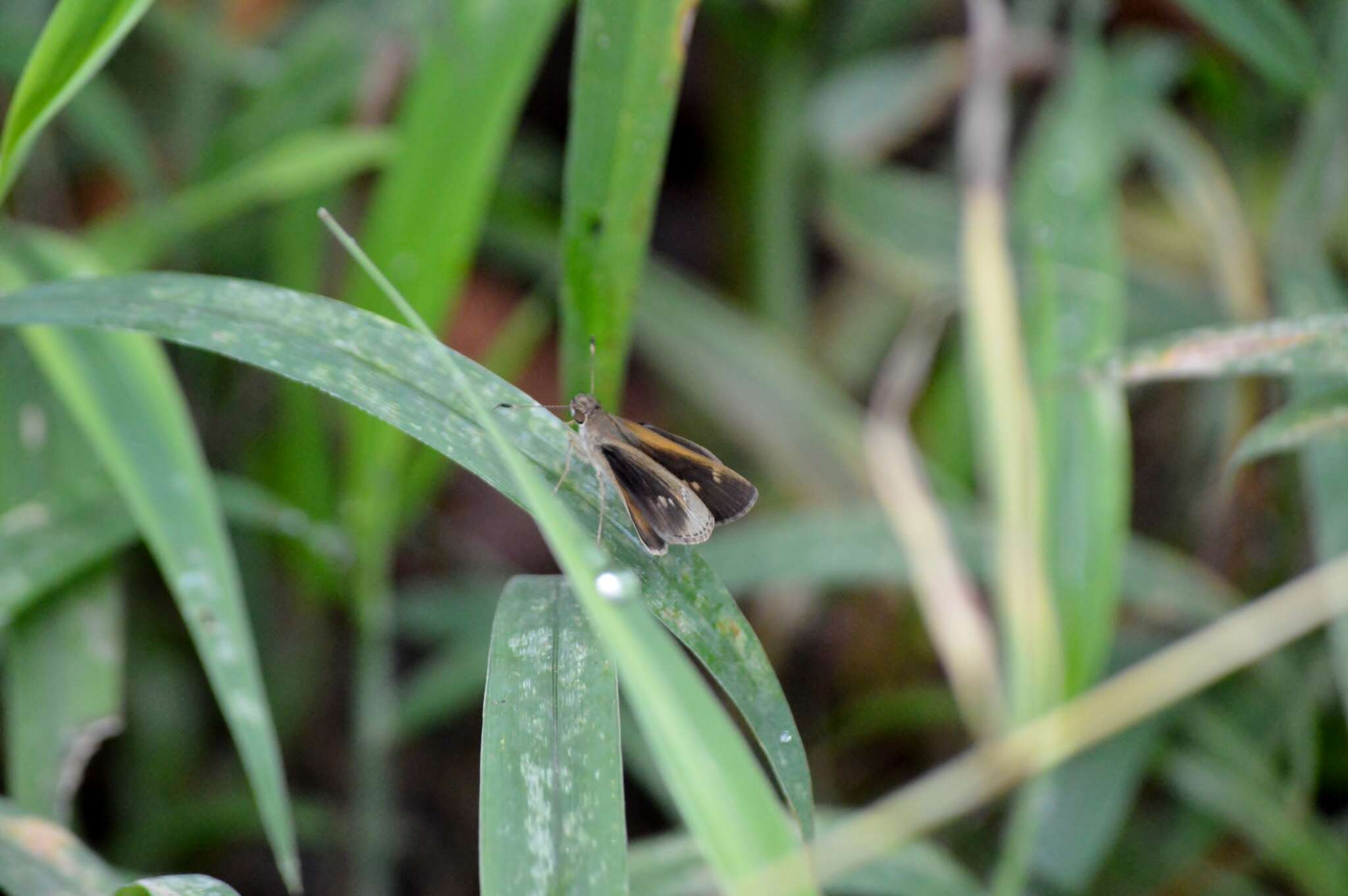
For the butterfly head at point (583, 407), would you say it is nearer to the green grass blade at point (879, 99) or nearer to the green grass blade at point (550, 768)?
the green grass blade at point (550, 768)

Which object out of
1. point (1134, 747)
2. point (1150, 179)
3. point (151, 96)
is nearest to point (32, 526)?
point (151, 96)

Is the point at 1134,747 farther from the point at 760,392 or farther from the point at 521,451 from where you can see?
the point at 521,451

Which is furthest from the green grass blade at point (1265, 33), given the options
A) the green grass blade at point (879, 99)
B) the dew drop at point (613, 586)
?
the dew drop at point (613, 586)

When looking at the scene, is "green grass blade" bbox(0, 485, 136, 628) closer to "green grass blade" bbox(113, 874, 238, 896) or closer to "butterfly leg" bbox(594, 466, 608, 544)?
"green grass blade" bbox(113, 874, 238, 896)

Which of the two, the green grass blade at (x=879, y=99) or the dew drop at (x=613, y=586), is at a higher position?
the green grass blade at (x=879, y=99)

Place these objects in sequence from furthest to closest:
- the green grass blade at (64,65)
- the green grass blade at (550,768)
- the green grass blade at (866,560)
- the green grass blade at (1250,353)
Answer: the green grass blade at (866,560) < the green grass blade at (1250,353) < the green grass blade at (64,65) < the green grass blade at (550,768)

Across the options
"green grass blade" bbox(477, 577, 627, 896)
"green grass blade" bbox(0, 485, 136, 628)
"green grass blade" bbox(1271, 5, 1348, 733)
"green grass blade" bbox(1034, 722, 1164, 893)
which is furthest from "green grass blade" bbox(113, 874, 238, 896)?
"green grass blade" bbox(1271, 5, 1348, 733)

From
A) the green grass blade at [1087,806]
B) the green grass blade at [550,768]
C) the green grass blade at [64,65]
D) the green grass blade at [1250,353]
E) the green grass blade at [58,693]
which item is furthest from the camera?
the green grass blade at [1087,806]
